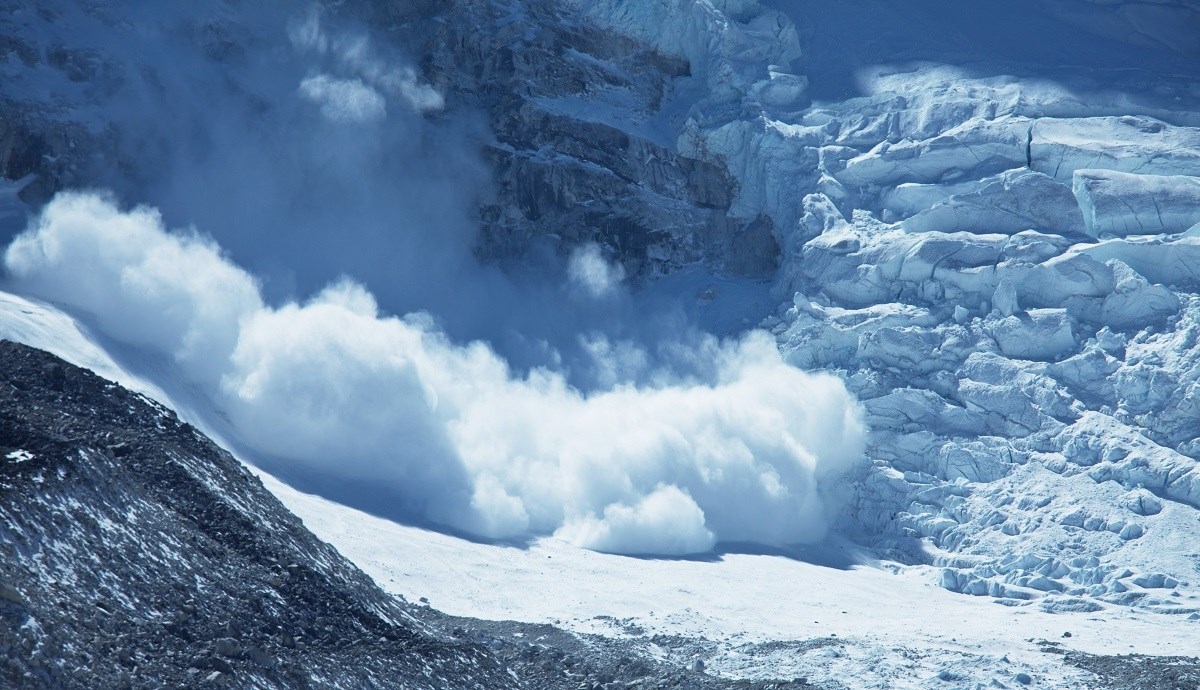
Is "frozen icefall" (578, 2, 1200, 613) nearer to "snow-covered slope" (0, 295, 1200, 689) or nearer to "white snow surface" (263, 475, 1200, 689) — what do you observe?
"snow-covered slope" (0, 295, 1200, 689)

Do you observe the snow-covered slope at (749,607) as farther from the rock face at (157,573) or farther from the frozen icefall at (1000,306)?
Result: the rock face at (157,573)

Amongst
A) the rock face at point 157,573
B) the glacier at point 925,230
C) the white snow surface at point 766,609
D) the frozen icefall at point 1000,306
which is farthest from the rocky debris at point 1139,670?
the rock face at point 157,573

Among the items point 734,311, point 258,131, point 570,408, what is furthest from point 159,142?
point 734,311

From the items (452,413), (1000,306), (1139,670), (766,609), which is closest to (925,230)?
(1000,306)

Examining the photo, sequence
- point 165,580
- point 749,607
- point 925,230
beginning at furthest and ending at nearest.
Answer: point 925,230
point 749,607
point 165,580

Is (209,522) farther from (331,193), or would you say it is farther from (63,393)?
(331,193)

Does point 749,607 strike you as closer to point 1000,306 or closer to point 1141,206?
point 1000,306

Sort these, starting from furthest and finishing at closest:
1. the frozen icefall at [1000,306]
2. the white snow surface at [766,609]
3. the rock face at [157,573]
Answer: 1. the frozen icefall at [1000,306]
2. the white snow surface at [766,609]
3. the rock face at [157,573]
